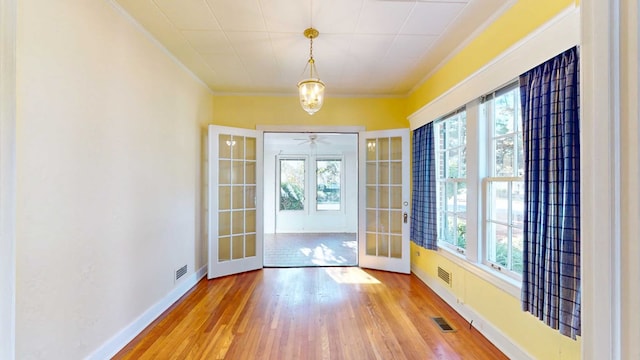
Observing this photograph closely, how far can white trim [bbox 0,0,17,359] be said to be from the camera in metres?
0.55

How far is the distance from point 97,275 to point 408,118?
3.95m

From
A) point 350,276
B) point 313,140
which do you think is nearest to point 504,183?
point 350,276

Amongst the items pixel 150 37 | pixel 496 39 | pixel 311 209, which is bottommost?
pixel 311 209

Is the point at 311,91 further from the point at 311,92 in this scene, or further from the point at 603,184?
the point at 603,184

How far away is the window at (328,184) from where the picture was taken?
784 centimetres

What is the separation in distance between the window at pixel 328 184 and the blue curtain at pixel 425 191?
157 inches

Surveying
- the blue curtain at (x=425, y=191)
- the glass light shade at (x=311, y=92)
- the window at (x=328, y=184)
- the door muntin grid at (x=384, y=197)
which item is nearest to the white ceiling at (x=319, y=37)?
the glass light shade at (x=311, y=92)

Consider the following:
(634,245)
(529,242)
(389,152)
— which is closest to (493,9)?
(529,242)

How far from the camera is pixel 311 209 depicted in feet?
25.7

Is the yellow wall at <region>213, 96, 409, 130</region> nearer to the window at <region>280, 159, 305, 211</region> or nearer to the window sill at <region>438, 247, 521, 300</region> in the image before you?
the window sill at <region>438, 247, 521, 300</region>

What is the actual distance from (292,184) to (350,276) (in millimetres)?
4185

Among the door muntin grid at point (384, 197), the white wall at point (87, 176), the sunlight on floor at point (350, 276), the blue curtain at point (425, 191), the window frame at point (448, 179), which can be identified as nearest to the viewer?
A: the white wall at point (87, 176)

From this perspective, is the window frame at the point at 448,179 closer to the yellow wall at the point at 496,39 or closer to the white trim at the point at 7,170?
the yellow wall at the point at 496,39

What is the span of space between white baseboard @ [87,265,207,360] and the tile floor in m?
1.45
